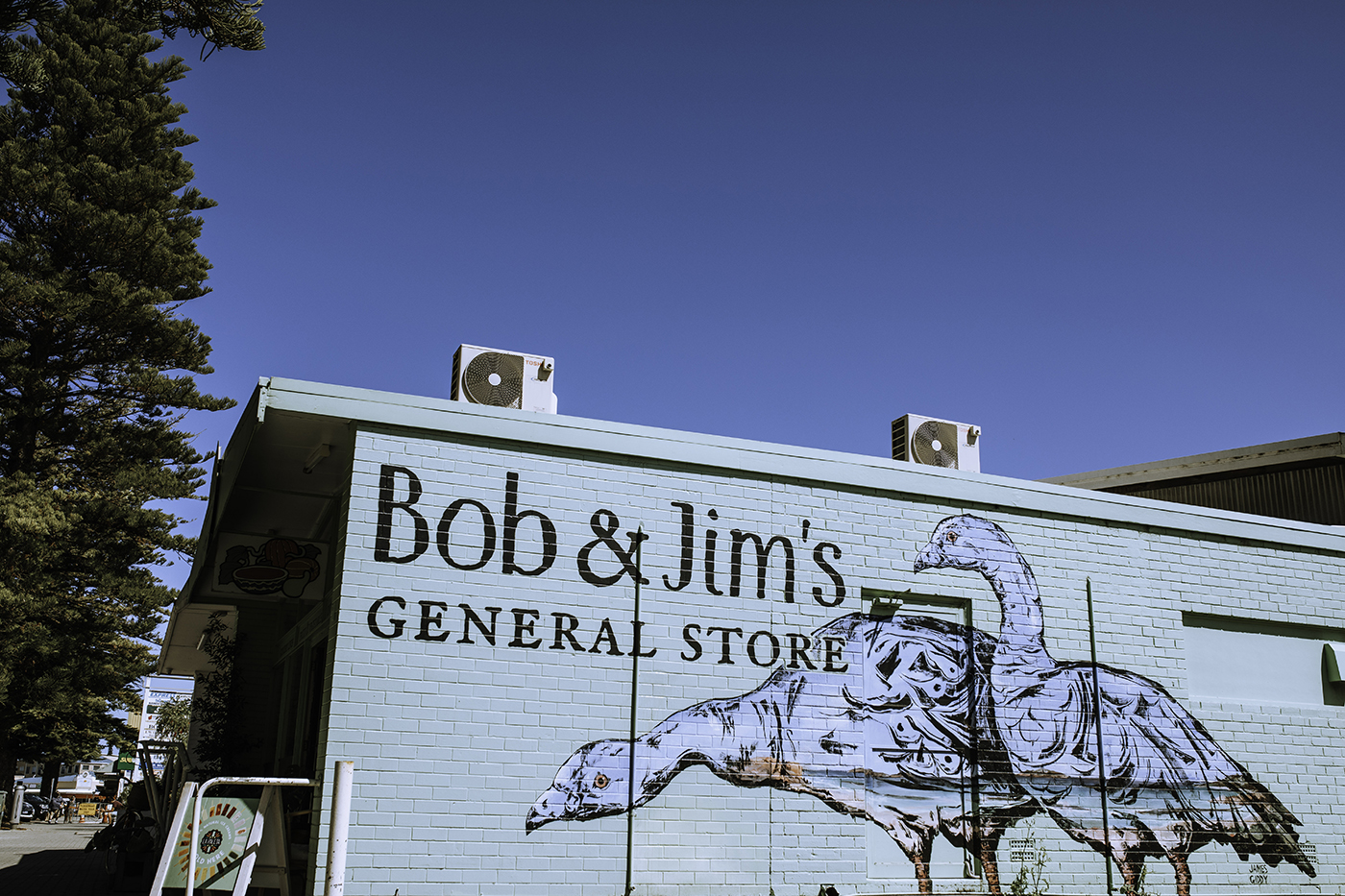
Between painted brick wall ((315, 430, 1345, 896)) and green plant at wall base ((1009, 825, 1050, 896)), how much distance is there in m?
0.07

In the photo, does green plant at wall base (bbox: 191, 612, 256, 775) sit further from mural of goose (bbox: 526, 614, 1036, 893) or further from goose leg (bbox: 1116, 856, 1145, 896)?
goose leg (bbox: 1116, 856, 1145, 896)

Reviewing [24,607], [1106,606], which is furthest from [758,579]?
[24,607]

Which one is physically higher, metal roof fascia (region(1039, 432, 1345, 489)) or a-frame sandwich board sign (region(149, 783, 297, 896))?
metal roof fascia (region(1039, 432, 1345, 489))

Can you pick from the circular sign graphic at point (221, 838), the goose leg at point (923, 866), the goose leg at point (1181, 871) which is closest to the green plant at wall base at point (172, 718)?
the circular sign graphic at point (221, 838)

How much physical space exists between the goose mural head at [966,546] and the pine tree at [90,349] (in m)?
19.3

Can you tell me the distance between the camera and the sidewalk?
1155cm

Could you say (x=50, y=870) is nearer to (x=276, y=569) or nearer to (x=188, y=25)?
(x=276, y=569)

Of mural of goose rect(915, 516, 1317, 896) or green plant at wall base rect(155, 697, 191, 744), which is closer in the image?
mural of goose rect(915, 516, 1317, 896)

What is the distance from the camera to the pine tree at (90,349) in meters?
22.8

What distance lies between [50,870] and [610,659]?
35.8 ft

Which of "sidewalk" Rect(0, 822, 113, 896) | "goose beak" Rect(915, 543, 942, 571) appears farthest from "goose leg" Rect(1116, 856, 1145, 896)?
"sidewalk" Rect(0, 822, 113, 896)

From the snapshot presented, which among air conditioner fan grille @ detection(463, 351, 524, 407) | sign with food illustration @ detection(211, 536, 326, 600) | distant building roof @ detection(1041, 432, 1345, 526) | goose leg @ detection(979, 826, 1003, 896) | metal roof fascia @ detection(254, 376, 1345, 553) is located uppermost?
distant building roof @ detection(1041, 432, 1345, 526)

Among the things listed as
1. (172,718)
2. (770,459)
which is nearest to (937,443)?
(770,459)

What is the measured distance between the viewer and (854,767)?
835cm
